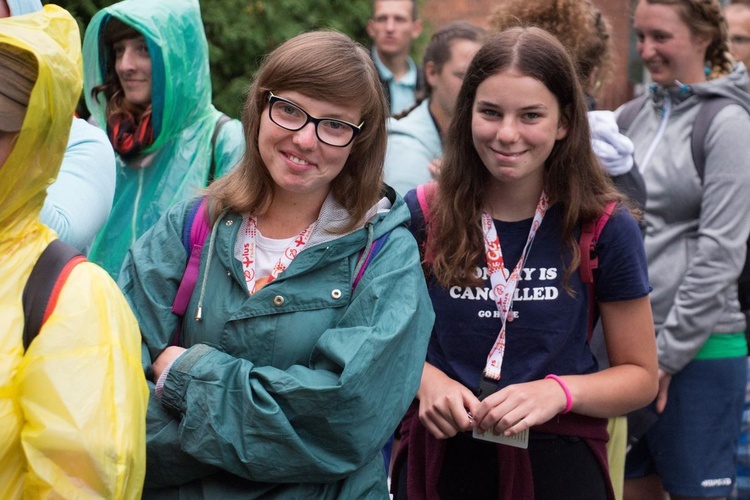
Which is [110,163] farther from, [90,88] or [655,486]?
[655,486]

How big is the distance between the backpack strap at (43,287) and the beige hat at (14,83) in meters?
0.24

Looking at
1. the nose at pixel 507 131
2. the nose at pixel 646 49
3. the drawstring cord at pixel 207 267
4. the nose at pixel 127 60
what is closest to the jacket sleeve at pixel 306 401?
the drawstring cord at pixel 207 267

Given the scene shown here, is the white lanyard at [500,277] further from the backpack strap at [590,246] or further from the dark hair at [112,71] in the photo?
the dark hair at [112,71]

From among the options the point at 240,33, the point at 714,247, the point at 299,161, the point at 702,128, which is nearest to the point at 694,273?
the point at 714,247

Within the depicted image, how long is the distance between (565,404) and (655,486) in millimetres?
1849

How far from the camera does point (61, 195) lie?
306 centimetres

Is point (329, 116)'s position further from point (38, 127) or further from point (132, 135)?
point (132, 135)

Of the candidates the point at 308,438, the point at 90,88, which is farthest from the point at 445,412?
the point at 90,88

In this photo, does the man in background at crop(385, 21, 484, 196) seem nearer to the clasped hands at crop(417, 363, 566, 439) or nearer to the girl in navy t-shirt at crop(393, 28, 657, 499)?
the girl in navy t-shirt at crop(393, 28, 657, 499)

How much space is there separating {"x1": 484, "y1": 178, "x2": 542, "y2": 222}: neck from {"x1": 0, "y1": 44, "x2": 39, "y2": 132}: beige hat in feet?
5.20

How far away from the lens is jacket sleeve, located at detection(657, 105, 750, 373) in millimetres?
4320

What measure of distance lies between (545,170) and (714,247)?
4.45 feet

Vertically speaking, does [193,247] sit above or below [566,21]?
below

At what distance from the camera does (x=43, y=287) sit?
2008mm
